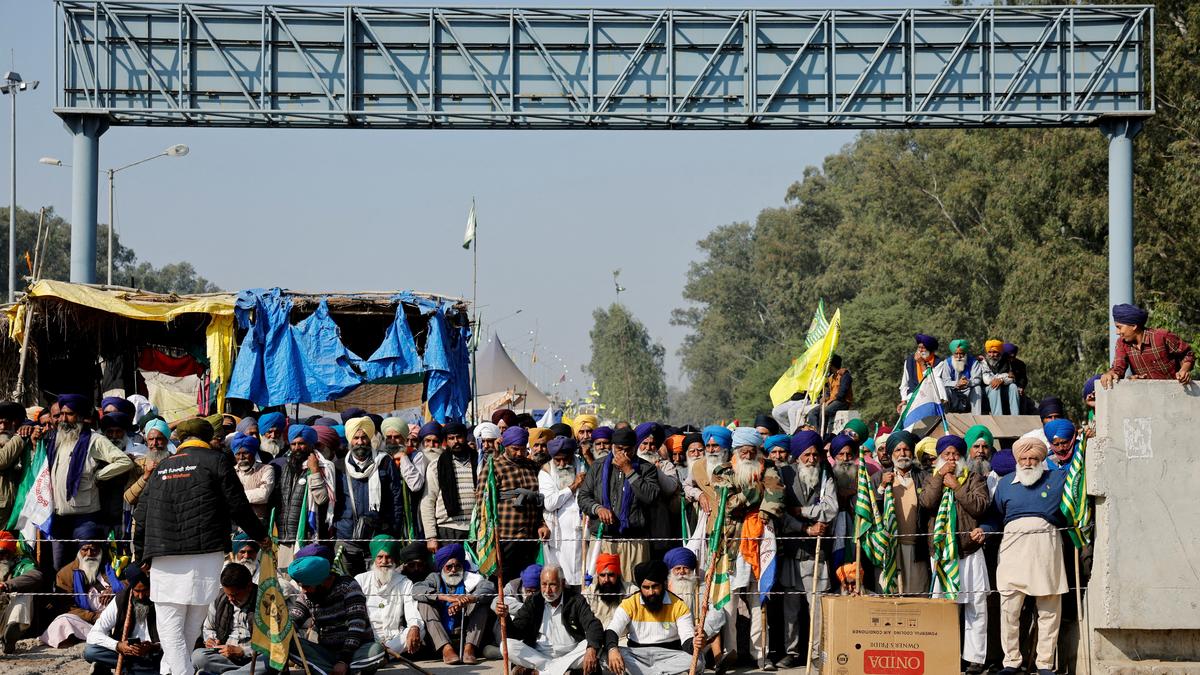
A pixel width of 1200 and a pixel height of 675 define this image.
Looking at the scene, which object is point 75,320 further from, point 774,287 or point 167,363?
point 774,287

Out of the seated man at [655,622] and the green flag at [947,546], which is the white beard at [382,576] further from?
the green flag at [947,546]

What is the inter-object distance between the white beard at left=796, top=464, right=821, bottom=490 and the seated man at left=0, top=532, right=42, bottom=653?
576cm

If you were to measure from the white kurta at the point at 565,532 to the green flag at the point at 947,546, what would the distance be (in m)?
2.63

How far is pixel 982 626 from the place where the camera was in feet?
34.5

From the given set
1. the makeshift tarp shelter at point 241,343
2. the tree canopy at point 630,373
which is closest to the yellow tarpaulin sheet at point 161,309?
the makeshift tarp shelter at point 241,343

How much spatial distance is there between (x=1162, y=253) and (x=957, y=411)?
17.0 meters

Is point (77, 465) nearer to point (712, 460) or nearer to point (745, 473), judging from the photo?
point (712, 460)

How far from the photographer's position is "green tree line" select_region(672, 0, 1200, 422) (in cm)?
2994

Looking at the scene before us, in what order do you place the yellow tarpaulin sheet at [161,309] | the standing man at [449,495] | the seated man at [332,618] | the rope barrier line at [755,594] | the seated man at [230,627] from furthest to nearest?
the yellow tarpaulin sheet at [161,309] → the standing man at [449,495] → the rope barrier line at [755,594] → the seated man at [332,618] → the seated man at [230,627]

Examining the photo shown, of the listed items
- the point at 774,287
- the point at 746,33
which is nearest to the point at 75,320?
the point at 746,33

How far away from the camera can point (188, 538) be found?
9297 millimetres

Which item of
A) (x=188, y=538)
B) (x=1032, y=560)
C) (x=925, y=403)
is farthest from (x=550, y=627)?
(x=925, y=403)

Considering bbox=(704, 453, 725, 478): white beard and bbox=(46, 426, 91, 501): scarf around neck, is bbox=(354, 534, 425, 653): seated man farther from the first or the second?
bbox=(704, 453, 725, 478): white beard

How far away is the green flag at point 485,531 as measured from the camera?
1097 centimetres
